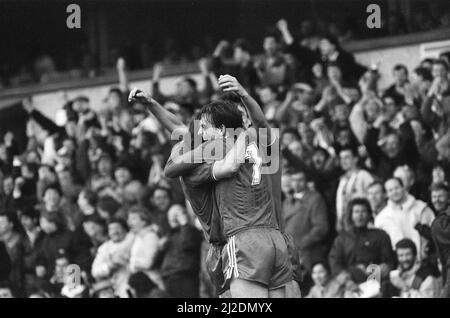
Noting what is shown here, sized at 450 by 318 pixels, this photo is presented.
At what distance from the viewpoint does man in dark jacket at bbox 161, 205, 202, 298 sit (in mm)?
12664

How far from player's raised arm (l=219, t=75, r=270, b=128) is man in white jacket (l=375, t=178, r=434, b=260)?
3481 millimetres

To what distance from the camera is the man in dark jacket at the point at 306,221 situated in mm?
12344

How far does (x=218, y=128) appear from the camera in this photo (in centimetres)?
856

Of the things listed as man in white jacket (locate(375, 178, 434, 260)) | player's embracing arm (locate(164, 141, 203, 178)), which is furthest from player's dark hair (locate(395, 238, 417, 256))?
player's embracing arm (locate(164, 141, 203, 178))

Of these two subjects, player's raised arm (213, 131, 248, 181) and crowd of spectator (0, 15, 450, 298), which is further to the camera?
crowd of spectator (0, 15, 450, 298)

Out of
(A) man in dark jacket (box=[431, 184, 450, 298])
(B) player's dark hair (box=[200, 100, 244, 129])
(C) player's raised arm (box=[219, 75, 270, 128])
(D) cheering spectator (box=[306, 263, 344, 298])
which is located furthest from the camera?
(D) cheering spectator (box=[306, 263, 344, 298])

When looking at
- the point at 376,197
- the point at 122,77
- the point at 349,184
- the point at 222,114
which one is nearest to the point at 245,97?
the point at 222,114

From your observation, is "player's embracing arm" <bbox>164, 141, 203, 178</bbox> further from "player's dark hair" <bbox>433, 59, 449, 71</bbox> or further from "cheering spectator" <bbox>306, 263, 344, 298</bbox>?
"player's dark hair" <bbox>433, 59, 449, 71</bbox>

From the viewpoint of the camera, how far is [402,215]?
1193 cm

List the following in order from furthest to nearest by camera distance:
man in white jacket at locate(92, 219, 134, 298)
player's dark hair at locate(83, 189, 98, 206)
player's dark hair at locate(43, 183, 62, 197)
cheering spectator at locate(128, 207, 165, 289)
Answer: player's dark hair at locate(43, 183, 62, 197), player's dark hair at locate(83, 189, 98, 206), man in white jacket at locate(92, 219, 134, 298), cheering spectator at locate(128, 207, 165, 289)

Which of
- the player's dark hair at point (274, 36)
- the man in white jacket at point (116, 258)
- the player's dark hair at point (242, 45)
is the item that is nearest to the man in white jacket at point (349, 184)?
the man in white jacket at point (116, 258)

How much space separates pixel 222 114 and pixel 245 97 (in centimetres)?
18
